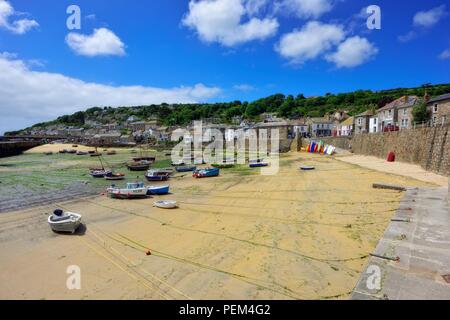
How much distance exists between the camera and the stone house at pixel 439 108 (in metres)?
36.1

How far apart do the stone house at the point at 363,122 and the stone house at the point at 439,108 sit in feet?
65.3

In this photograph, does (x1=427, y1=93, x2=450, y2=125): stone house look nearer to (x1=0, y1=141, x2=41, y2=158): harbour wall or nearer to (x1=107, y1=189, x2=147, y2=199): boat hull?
(x1=107, y1=189, x2=147, y2=199): boat hull

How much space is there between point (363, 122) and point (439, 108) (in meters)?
24.6

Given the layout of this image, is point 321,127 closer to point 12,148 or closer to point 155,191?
point 155,191

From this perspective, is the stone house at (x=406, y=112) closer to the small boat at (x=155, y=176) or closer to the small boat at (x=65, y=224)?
the small boat at (x=155, y=176)

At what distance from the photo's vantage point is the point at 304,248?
11.6m

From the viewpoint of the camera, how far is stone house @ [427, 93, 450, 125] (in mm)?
36094

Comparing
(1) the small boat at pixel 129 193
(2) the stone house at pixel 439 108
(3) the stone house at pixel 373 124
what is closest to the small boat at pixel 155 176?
(1) the small boat at pixel 129 193

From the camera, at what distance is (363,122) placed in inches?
2470

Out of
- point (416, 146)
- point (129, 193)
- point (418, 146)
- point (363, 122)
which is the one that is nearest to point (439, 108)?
point (416, 146)

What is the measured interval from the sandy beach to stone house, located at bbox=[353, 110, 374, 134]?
44.0m

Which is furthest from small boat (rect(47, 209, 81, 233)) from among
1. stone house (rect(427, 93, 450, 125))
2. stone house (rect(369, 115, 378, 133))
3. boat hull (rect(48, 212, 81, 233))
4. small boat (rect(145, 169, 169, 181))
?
stone house (rect(369, 115, 378, 133))
